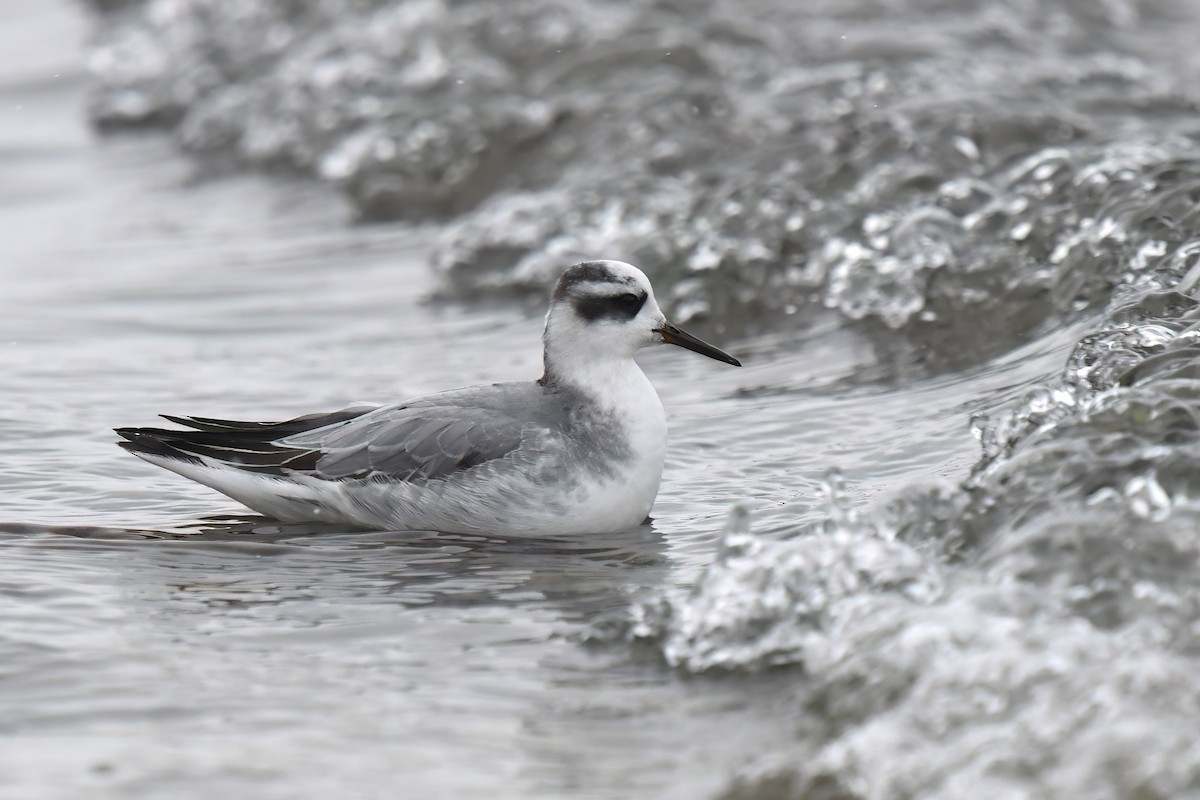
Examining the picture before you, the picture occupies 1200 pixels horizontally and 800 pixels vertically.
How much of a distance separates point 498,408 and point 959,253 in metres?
3.27

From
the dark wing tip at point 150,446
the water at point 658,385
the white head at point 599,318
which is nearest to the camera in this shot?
the water at point 658,385

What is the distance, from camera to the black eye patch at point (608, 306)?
240 inches

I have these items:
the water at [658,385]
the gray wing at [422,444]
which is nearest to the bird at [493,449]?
the gray wing at [422,444]

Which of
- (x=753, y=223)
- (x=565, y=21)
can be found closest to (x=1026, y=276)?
(x=753, y=223)

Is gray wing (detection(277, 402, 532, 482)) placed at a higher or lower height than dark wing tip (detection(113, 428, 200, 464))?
lower

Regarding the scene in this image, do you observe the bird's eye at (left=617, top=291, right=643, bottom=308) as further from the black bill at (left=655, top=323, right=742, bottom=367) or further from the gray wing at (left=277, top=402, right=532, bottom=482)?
the gray wing at (left=277, top=402, right=532, bottom=482)

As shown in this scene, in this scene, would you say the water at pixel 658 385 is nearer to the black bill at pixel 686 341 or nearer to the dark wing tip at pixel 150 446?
the dark wing tip at pixel 150 446

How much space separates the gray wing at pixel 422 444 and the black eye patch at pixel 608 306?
0.50 m

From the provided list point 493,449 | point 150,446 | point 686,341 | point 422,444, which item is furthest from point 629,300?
point 150,446

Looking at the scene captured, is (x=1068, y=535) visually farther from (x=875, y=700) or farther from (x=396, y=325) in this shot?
(x=396, y=325)

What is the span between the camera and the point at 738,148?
10.2 meters

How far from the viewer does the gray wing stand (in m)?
5.80

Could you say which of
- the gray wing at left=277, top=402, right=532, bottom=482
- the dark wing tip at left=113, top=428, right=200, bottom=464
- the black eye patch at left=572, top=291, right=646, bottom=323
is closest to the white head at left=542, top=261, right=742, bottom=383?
the black eye patch at left=572, top=291, right=646, bottom=323

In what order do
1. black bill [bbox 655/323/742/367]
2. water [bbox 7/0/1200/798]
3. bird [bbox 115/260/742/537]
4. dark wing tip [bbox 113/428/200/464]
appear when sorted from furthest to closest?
black bill [bbox 655/323/742/367]
dark wing tip [bbox 113/428/200/464]
bird [bbox 115/260/742/537]
water [bbox 7/0/1200/798]
